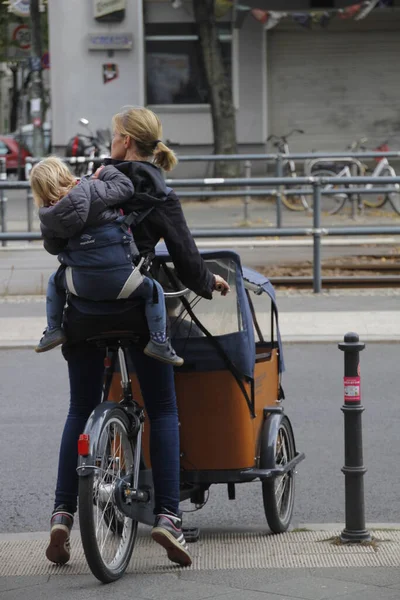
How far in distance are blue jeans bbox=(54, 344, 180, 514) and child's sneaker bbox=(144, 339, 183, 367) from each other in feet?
0.40

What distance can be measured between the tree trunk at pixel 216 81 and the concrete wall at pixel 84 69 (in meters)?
3.28

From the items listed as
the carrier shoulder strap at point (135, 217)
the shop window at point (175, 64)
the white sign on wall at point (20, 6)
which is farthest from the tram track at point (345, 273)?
the white sign on wall at point (20, 6)

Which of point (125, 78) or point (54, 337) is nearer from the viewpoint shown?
point (54, 337)

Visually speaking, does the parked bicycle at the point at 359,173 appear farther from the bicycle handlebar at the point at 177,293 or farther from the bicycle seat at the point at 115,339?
the bicycle seat at the point at 115,339

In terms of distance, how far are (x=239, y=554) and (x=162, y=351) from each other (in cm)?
96

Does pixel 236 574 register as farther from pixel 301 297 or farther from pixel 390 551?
pixel 301 297

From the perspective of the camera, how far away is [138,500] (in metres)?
4.75

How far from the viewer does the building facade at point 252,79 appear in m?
27.8

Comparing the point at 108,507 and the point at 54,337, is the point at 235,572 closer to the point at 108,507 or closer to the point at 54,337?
the point at 108,507

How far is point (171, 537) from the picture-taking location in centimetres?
461

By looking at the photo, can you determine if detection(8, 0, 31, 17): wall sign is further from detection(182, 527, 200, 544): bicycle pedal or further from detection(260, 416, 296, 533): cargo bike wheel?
detection(182, 527, 200, 544): bicycle pedal

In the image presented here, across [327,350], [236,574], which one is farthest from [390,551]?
[327,350]

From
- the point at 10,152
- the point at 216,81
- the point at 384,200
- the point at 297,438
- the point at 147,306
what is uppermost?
the point at 216,81

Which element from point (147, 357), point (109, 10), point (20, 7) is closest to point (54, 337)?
point (147, 357)
